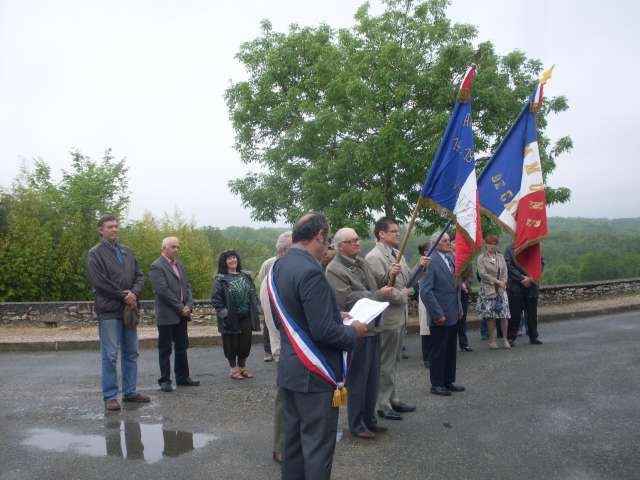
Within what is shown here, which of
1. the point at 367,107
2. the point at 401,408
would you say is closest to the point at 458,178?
the point at 401,408

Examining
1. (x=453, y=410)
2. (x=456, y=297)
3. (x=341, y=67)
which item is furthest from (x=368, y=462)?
(x=341, y=67)

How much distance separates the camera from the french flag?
6.47 m

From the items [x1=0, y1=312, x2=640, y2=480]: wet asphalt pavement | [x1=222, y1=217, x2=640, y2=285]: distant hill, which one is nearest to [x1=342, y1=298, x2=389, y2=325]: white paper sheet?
[x1=0, y1=312, x2=640, y2=480]: wet asphalt pavement

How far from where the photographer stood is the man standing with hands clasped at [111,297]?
22.8ft

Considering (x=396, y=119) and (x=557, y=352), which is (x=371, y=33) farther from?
(x=557, y=352)

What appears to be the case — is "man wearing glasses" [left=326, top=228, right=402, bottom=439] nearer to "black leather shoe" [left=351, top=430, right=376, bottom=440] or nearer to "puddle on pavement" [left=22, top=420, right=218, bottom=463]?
"black leather shoe" [left=351, top=430, right=376, bottom=440]

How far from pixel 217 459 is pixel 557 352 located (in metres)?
6.42

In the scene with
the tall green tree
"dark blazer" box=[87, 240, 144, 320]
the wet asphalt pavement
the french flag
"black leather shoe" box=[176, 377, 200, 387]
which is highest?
the tall green tree

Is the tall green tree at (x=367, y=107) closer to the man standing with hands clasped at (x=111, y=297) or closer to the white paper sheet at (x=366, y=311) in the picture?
the man standing with hands clasped at (x=111, y=297)

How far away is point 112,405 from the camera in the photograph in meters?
6.98

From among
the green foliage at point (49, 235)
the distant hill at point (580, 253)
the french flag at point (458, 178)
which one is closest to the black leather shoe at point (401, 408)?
the french flag at point (458, 178)

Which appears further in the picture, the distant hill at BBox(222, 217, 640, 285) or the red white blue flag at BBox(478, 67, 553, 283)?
the distant hill at BBox(222, 217, 640, 285)

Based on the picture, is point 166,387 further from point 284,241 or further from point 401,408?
point 401,408

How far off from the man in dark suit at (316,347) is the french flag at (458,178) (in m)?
2.82
